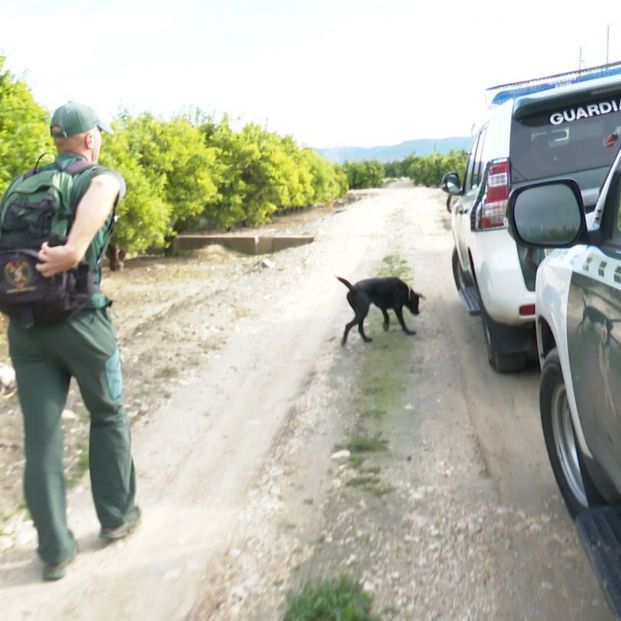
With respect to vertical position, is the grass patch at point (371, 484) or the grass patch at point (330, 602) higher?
the grass patch at point (330, 602)

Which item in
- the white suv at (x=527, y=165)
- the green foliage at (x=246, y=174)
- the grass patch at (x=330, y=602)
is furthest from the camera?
the green foliage at (x=246, y=174)

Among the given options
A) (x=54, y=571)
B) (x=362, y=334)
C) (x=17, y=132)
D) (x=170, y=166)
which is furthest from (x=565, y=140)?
(x=170, y=166)

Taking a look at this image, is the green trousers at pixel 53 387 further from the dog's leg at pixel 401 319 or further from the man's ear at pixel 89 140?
the dog's leg at pixel 401 319

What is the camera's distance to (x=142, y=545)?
139 inches

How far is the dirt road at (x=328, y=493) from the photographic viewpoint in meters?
3.04

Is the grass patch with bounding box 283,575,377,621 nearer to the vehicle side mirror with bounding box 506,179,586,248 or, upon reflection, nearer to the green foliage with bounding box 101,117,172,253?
the vehicle side mirror with bounding box 506,179,586,248

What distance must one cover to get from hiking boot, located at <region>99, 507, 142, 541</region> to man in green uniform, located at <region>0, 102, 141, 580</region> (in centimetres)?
17

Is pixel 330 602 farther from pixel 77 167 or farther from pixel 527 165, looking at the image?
pixel 527 165

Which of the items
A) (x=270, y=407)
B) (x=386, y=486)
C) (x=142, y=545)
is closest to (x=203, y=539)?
(x=142, y=545)

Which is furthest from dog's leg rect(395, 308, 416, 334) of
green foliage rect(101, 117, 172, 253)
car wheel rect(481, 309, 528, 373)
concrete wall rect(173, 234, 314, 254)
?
concrete wall rect(173, 234, 314, 254)

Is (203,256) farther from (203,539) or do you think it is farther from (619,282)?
(619,282)

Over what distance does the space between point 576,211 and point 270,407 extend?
3266 mm

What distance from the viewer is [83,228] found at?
3.03 meters

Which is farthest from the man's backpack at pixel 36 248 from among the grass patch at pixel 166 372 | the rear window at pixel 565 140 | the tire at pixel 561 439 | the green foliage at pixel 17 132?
the green foliage at pixel 17 132
